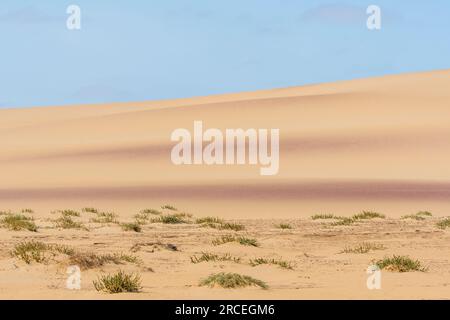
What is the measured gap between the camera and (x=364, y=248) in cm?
2061

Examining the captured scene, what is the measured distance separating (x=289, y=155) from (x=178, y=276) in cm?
4560

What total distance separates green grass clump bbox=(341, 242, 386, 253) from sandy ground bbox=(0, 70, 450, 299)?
0.76ft

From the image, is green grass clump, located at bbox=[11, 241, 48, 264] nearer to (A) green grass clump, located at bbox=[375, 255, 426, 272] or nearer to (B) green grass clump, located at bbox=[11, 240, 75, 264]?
(B) green grass clump, located at bbox=[11, 240, 75, 264]

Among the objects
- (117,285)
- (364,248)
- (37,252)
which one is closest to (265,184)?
(364,248)

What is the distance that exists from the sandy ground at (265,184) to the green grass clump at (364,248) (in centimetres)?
23

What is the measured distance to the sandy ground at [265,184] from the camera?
625 inches

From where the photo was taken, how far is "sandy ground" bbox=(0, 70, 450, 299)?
52.1 feet

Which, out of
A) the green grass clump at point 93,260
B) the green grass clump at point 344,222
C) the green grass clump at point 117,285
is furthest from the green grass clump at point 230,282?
the green grass clump at point 344,222

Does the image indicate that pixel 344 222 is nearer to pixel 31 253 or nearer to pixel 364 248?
pixel 364 248

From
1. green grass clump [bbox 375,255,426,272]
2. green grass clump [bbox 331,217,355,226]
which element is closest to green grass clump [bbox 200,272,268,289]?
green grass clump [bbox 375,255,426,272]

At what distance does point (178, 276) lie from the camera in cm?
1605
